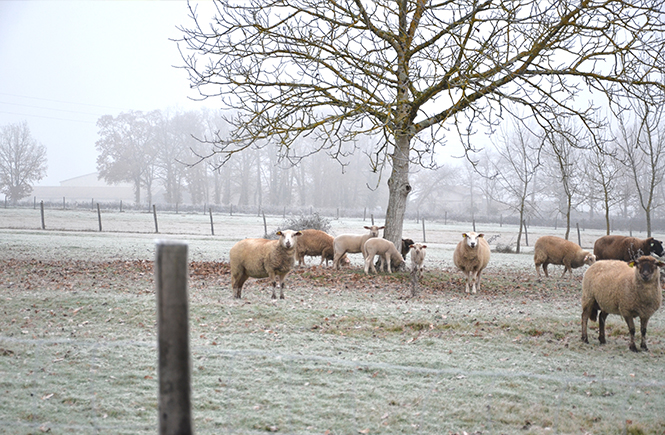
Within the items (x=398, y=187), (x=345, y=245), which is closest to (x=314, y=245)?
(x=345, y=245)

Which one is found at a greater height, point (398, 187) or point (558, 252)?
point (398, 187)

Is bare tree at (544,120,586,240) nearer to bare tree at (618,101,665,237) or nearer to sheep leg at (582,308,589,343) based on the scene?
bare tree at (618,101,665,237)

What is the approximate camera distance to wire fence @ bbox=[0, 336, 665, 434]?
4.47 m

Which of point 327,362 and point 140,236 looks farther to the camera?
point 140,236

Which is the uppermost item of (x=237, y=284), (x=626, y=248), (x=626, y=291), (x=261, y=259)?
(x=261, y=259)

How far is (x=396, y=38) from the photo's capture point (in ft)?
44.3

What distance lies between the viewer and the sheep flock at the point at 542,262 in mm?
6852

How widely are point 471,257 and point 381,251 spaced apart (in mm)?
3160

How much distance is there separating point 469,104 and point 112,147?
2499 inches

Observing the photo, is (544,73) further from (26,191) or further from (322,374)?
Answer: (26,191)

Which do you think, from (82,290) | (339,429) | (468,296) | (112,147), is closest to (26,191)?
(112,147)

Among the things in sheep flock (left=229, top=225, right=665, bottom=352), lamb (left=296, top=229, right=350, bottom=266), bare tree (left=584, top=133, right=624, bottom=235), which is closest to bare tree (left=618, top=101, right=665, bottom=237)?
bare tree (left=584, top=133, right=624, bottom=235)

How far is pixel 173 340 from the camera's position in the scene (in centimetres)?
202

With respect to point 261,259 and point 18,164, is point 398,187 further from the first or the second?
point 18,164
